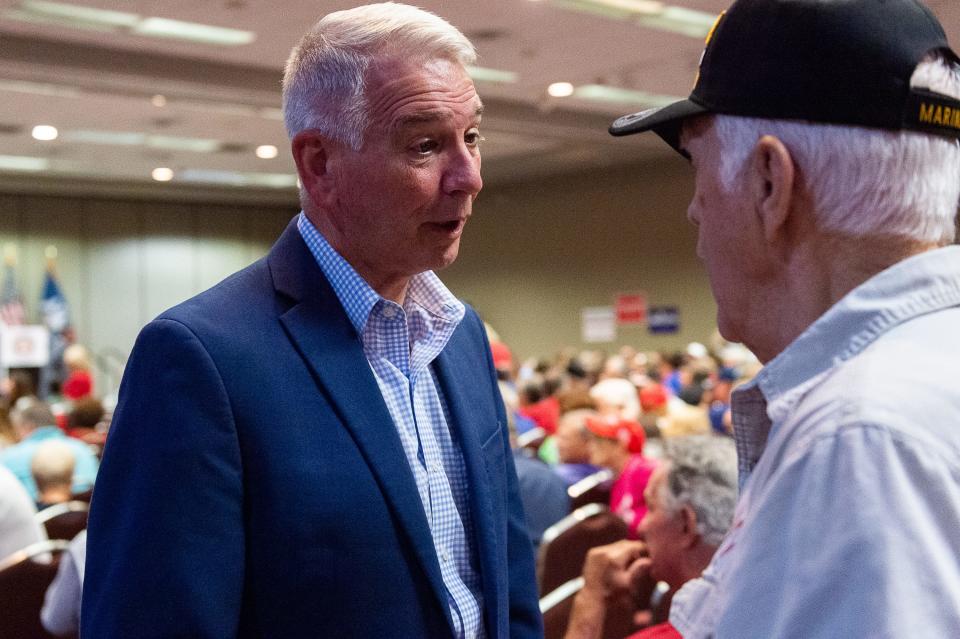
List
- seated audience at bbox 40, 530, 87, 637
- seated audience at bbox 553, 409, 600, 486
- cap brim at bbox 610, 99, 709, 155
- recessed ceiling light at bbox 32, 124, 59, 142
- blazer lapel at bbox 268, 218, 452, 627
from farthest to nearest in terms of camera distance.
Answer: recessed ceiling light at bbox 32, 124, 59, 142 → seated audience at bbox 553, 409, 600, 486 → seated audience at bbox 40, 530, 87, 637 → blazer lapel at bbox 268, 218, 452, 627 → cap brim at bbox 610, 99, 709, 155

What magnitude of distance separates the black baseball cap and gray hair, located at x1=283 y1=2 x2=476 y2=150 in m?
0.71

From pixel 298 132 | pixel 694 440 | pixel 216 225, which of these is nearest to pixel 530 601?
pixel 298 132

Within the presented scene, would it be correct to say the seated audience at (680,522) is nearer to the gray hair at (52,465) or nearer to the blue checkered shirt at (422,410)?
the blue checkered shirt at (422,410)

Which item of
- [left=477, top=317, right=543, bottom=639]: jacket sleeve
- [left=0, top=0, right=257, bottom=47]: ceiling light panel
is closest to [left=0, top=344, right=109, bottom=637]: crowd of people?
[left=477, top=317, right=543, bottom=639]: jacket sleeve

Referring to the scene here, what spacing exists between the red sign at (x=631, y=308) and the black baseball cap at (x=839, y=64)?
16542 mm

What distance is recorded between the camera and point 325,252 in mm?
1655

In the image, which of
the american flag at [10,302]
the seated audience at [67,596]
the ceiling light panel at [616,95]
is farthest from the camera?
the american flag at [10,302]

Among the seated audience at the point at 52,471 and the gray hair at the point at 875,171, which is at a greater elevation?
the gray hair at the point at 875,171

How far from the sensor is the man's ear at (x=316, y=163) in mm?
1649

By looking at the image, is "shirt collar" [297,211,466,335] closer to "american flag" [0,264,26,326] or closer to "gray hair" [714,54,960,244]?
"gray hair" [714,54,960,244]

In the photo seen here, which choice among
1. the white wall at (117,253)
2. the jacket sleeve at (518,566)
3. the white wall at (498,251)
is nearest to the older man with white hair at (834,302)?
the jacket sleeve at (518,566)

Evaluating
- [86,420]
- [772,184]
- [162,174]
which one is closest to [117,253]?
[162,174]

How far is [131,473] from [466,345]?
2.08ft

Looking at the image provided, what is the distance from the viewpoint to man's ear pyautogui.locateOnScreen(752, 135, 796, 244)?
0.99 metres
